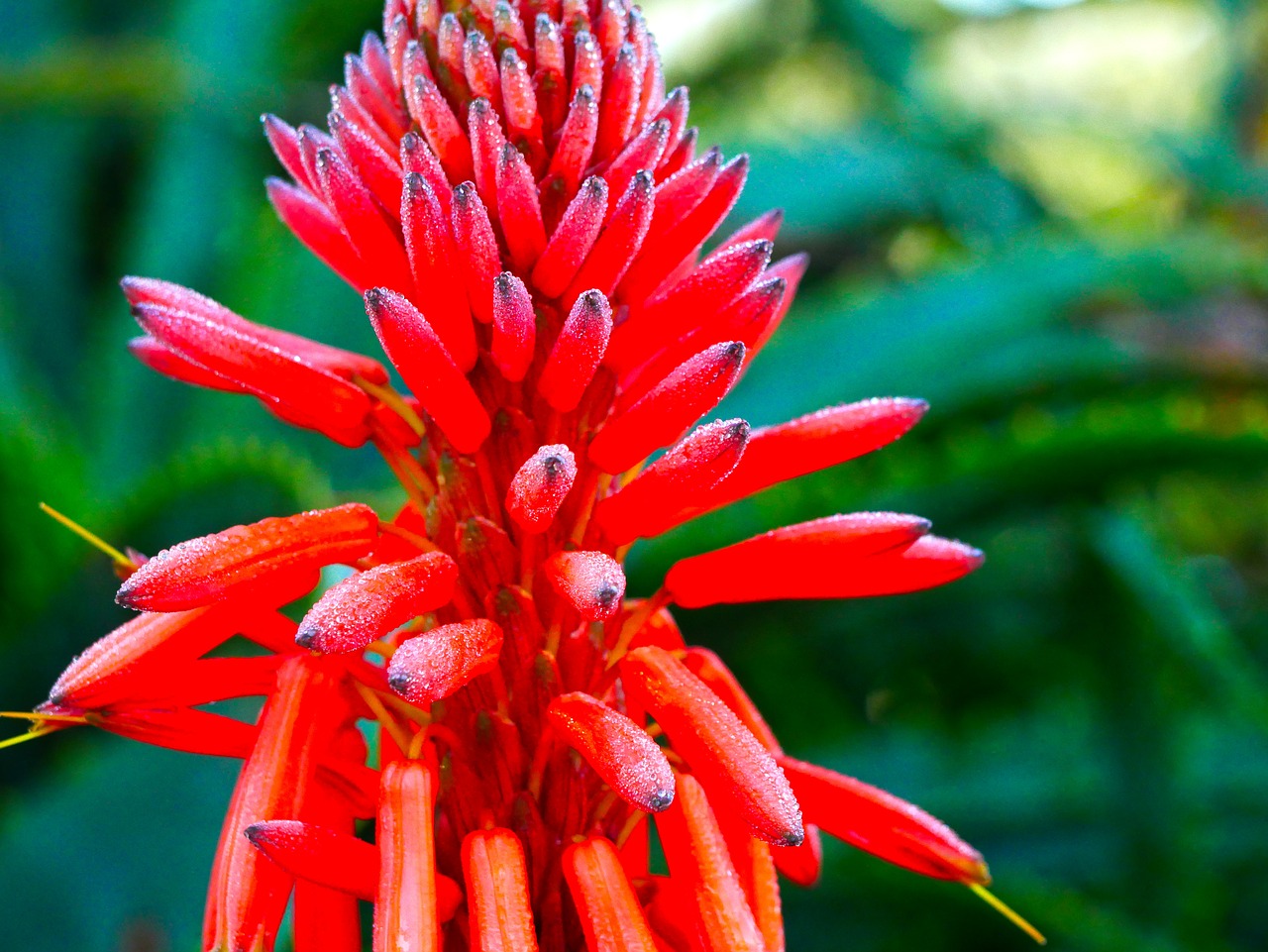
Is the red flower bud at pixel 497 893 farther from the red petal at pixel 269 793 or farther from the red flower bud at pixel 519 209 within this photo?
the red flower bud at pixel 519 209

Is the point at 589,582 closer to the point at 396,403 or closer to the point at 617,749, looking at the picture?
the point at 617,749

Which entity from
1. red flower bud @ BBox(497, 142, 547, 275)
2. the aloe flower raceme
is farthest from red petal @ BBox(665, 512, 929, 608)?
red flower bud @ BBox(497, 142, 547, 275)

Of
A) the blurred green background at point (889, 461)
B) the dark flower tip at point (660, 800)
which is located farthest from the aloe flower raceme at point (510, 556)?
the blurred green background at point (889, 461)

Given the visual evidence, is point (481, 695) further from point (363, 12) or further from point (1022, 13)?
point (1022, 13)

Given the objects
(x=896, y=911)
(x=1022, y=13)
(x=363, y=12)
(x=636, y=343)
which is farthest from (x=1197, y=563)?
(x=636, y=343)

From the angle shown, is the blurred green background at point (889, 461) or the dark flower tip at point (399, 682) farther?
the blurred green background at point (889, 461)

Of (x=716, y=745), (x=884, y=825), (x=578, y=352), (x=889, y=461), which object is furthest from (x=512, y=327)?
(x=889, y=461)
